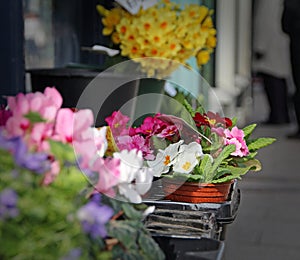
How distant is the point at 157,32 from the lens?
143 inches

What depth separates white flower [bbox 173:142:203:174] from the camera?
7.30 feet

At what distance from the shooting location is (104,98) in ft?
10.5

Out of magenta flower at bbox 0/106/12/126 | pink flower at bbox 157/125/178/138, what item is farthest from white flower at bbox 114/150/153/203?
pink flower at bbox 157/125/178/138

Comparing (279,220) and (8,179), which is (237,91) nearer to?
(279,220)

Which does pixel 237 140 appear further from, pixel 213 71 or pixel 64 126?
pixel 213 71

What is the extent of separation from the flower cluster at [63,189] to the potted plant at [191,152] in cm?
50

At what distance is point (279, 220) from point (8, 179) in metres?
3.79

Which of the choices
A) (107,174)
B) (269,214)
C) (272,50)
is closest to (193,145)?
(107,174)

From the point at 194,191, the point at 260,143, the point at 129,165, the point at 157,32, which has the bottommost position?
the point at 194,191

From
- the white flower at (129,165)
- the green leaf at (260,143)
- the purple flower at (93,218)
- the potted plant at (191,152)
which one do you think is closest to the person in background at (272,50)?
the green leaf at (260,143)

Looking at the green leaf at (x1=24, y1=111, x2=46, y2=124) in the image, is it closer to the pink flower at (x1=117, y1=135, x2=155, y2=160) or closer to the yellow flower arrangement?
the pink flower at (x1=117, y1=135, x2=155, y2=160)

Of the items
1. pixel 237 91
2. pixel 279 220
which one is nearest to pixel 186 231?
pixel 279 220

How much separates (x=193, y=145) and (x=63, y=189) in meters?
0.83

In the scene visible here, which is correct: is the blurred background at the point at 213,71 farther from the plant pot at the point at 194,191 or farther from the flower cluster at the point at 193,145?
the plant pot at the point at 194,191
